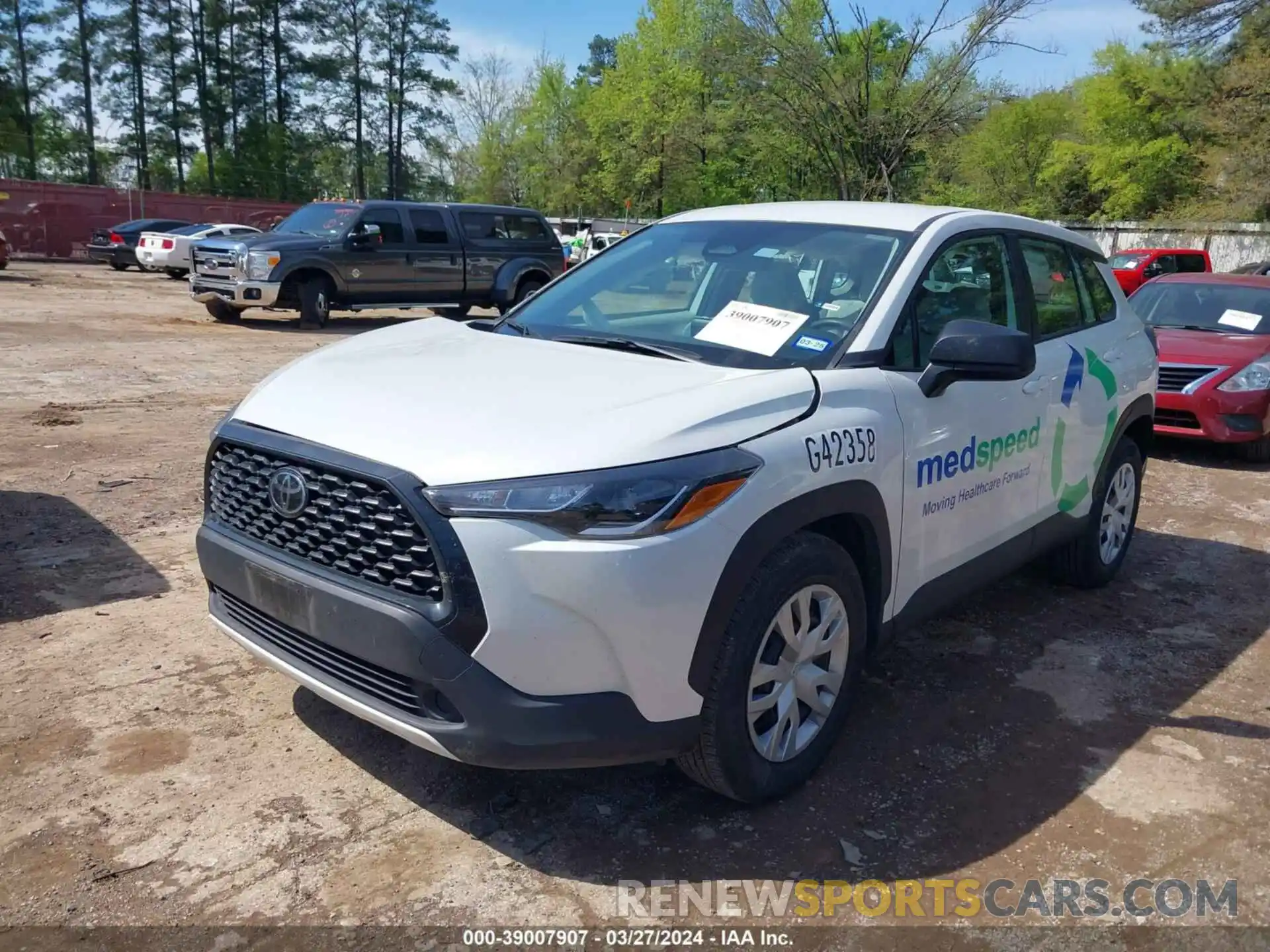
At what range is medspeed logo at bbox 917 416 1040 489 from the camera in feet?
11.4

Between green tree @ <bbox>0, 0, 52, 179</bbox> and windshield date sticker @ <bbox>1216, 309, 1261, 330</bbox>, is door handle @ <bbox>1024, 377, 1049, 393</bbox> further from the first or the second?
green tree @ <bbox>0, 0, 52, 179</bbox>

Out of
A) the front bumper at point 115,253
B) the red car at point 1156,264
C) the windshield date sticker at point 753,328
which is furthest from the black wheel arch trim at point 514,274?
the front bumper at point 115,253

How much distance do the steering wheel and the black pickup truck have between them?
10542 mm

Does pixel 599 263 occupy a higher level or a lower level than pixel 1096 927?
higher

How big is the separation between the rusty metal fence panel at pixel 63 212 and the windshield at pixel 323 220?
18.0 m

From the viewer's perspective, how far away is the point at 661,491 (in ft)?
8.41

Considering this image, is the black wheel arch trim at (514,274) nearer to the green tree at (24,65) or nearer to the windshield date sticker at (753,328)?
the windshield date sticker at (753,328)

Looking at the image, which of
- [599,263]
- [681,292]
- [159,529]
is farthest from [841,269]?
[159,529]

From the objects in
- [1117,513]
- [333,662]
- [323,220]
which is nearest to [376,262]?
[323,220]

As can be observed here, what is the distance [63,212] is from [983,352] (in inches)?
1337

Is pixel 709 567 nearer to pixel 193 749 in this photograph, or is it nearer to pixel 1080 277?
pixel 193 749

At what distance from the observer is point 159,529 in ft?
17.9

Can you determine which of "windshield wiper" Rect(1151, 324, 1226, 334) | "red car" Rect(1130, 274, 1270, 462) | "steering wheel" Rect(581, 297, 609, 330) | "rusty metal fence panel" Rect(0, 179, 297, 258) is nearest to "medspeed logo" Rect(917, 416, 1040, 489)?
"steering wheel" Rect(581, 297, 609, 330)

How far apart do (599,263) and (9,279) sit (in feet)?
71.5
